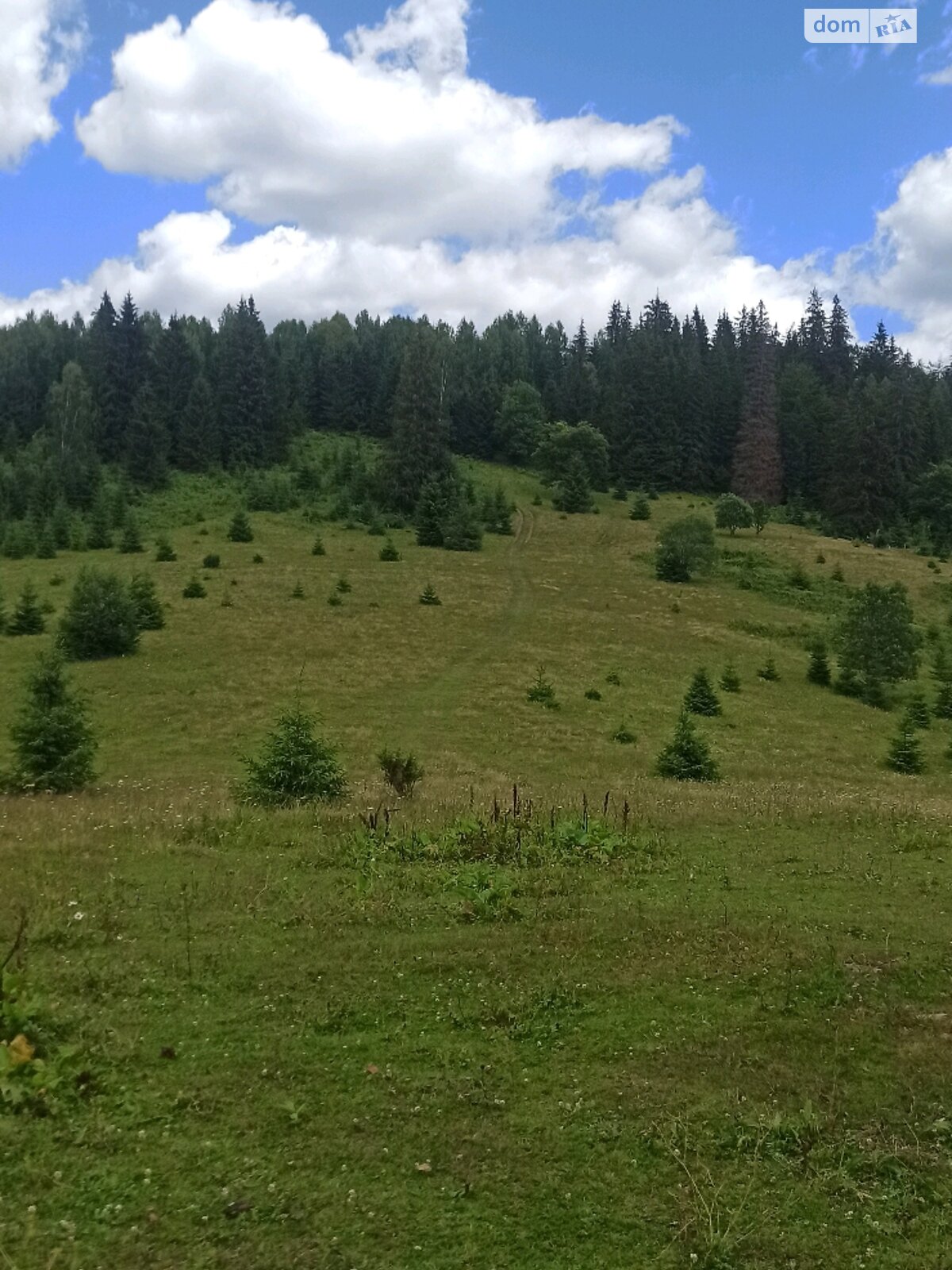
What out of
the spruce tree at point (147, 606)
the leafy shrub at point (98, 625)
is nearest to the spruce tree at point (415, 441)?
the spruce tree at point (147, 606)

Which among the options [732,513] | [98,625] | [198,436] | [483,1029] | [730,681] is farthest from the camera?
[198,436]

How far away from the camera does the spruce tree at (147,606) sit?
172 feet

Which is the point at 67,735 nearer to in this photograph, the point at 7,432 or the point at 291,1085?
the point at 291,1085

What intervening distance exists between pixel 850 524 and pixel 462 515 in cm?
4679

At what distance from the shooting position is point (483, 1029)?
959 cm

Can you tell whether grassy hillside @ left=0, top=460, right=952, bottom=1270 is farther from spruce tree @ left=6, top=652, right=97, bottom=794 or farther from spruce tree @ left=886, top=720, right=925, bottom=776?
spruce tree @ left=886, top=720, right=925, bottom=776

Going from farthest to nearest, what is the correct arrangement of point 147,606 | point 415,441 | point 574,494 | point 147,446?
point 574,494 < point 147,446 < point 415,441 < point 147,606

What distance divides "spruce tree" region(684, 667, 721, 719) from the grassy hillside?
1720 centimetres

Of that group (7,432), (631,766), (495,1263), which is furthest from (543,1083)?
(7,432)

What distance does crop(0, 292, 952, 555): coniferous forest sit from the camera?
333 ft

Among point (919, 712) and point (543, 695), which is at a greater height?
point (543, 695)

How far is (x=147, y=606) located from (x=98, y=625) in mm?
6129

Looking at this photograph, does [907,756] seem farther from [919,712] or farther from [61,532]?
[61,532]

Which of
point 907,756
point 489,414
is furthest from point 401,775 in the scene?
point 489,414
